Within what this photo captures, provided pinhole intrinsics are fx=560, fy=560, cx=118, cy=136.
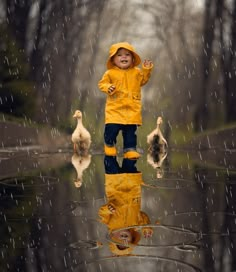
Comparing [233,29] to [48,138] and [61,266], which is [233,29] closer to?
[48,138]

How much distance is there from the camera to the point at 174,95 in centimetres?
3422

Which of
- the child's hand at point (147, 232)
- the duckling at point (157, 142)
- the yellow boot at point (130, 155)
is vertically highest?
the duckling at point (157, 142)

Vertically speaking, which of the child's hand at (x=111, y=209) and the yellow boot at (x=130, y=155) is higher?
the yellow boot at (x=130, y=155)

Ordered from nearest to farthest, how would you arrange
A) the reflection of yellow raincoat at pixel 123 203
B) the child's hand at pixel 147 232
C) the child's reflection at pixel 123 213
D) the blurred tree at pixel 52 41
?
the child's reflection at pixel 123 213 < the child's hand at pixel 147 232 < the reflection of yellow raincoat at pixel 123 203 < the blurred tree at pixel 52 41

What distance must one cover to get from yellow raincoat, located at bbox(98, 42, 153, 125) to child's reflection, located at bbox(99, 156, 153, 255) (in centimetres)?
338

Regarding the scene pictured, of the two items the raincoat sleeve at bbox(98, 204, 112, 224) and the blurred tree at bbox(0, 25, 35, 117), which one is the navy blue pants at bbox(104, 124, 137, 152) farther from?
the blurred tree at bbox(0, 25, 35, 117)

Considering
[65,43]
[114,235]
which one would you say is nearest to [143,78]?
[114,235]

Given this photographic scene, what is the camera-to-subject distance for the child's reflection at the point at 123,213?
2.92 m

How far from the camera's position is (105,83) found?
30.7 ft

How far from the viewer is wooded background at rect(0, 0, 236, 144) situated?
16.5m

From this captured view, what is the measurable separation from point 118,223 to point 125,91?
247 inches

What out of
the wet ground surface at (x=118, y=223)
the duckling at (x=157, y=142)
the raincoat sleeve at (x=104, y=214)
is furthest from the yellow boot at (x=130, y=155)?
the raincoat sleeve at (x=104, y=214)

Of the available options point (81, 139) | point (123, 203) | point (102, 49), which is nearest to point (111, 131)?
point (81, 139)

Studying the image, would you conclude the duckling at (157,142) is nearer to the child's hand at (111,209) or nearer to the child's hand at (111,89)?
the child's hand at (111,89)
